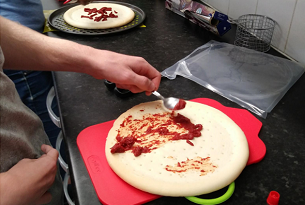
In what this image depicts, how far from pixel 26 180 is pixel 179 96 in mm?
526

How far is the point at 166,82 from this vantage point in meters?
0.98

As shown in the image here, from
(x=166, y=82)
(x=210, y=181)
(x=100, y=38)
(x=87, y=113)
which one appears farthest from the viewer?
(x=100, y=38)

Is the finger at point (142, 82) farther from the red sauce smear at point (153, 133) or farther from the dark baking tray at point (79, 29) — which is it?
the dark baking tray at point (79, 29)

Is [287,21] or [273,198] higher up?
[287,21]

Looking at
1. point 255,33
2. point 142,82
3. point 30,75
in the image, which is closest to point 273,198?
point 142,82

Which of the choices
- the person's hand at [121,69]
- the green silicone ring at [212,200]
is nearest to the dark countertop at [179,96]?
the green silicone ring at [212,200]

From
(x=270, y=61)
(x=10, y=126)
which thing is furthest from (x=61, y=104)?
(x=270, y=61)

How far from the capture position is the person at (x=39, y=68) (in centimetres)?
64

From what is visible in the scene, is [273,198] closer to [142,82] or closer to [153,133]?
[153,133]

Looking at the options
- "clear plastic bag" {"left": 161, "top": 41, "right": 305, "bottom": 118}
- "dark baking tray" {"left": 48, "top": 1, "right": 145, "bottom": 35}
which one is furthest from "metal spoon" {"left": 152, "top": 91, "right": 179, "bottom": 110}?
"dark baking tray" {"left": 48, "top": 1, "right": 145, "bottom": 35}

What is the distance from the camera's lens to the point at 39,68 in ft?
2.67

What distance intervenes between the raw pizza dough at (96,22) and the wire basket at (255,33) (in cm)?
56

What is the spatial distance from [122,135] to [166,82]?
13.1 inches

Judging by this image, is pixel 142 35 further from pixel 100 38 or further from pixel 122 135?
pixel 122 135
